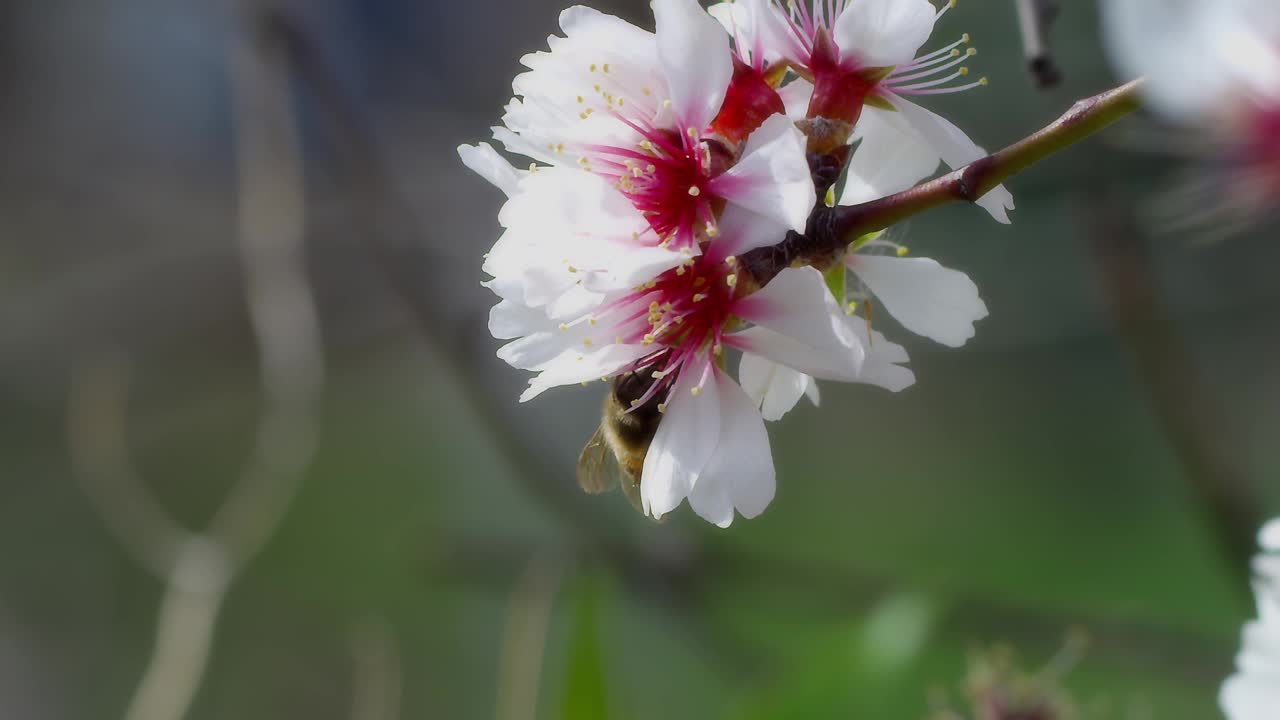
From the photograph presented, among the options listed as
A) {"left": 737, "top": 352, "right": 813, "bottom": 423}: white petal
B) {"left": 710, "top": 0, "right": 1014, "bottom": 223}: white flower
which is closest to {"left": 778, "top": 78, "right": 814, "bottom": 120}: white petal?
{"left": 710, "top": 0, "right": 1014, "bottom": 223}: white flower

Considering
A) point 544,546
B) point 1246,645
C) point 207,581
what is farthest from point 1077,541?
point 1246,645

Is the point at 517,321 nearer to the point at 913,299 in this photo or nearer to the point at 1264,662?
the point at 913,299

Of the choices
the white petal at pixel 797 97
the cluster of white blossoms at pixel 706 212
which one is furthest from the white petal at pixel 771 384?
the white petal at pixel 797 97

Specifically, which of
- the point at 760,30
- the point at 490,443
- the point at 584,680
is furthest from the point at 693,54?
the point at 490,443

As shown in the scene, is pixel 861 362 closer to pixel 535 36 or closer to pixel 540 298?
pixel 540 298

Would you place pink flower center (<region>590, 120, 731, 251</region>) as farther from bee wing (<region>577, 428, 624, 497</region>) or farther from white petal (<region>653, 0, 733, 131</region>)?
bee wing (<region>577, 428, 624, 497</region>)

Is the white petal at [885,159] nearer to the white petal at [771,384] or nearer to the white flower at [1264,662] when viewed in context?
the white petal at [771,384]
